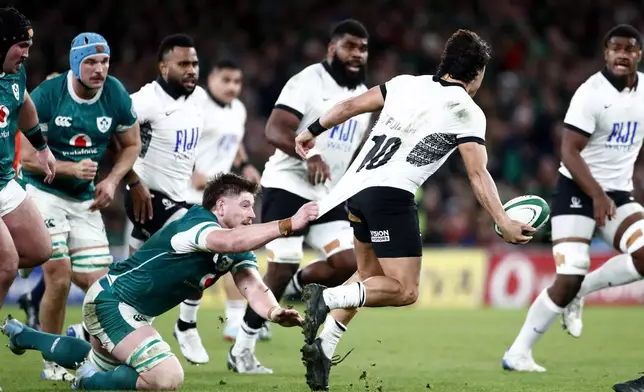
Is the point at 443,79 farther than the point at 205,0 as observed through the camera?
No

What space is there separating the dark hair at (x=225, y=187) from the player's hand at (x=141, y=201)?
Answer: 7.74 ft

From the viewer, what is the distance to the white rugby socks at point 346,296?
23.1 feet

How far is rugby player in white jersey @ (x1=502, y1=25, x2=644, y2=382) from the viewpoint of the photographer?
930cm

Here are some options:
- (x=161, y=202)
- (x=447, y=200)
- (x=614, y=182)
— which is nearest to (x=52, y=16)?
(x=447, y=200)

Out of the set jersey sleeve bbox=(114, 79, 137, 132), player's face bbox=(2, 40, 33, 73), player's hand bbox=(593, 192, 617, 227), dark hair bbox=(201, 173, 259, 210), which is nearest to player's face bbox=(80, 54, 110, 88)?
jersey sleeve bbox=(114, 79, 137, 132)

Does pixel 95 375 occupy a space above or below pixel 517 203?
below

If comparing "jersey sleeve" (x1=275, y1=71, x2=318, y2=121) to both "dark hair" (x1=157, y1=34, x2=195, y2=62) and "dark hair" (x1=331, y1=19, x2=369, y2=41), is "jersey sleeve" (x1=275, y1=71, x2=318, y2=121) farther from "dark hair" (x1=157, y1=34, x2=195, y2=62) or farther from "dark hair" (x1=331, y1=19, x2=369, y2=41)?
"dark hair" (x1=157, y1=34, x2=195, y2=62)

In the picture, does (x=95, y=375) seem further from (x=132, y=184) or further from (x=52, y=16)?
(x=52, y=16)

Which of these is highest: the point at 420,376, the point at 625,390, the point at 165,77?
the point at 165,77

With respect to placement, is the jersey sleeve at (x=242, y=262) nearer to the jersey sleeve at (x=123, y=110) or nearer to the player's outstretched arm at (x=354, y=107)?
the player's outstretched arm at (x=354, y=107)

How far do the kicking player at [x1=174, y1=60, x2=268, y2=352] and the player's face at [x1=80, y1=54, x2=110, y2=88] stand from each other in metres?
2.95

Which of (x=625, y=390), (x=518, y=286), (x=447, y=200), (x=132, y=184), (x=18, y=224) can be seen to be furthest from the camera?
(x=447, y=200)

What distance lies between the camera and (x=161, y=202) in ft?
32.3

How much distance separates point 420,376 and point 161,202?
9.72 ft
